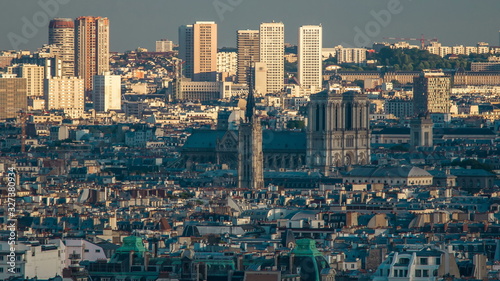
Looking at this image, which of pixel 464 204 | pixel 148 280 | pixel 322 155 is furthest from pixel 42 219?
pixel 322 155

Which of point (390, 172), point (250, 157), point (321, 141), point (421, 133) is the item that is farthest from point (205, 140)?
point (390, 172)

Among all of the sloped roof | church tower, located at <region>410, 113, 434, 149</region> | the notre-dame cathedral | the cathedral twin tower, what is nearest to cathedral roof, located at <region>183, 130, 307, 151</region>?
the notre-dame cathedral

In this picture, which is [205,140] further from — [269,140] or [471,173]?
[471,173]

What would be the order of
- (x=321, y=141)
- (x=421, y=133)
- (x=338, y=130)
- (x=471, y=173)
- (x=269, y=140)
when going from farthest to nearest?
(x=421, y=133)
(x=269, y=140)
(x=338, y=130)
(x=321, y=141)
(x=471, y=173)

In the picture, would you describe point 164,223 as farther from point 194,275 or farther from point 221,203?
point 194,275

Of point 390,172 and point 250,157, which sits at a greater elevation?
point 250,157
